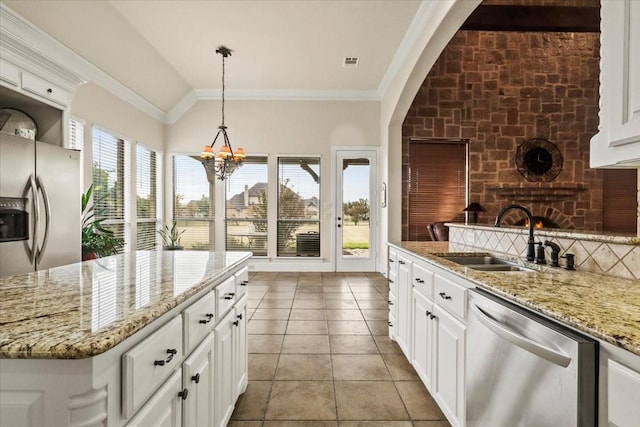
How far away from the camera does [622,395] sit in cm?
76

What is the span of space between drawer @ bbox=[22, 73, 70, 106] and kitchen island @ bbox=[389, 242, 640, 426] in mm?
3166

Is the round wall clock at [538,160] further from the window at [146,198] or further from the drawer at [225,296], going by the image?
the window at [146,198]

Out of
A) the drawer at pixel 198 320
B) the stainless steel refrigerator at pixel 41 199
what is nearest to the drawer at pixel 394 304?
the drawer at pixel 198 320

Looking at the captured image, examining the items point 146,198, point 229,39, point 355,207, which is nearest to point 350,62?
point 229,39

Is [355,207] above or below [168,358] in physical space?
above

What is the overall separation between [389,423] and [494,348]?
97cm

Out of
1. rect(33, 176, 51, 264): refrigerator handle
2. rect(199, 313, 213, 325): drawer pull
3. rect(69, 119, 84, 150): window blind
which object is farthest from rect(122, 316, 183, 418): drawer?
rect(69, 119, 84, 150): window blind

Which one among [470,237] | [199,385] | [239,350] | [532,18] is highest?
[532,18]

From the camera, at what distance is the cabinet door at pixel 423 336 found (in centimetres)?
198

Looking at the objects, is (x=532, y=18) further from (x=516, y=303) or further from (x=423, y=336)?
(x=516, y=303)

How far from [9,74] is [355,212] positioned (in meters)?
4.92

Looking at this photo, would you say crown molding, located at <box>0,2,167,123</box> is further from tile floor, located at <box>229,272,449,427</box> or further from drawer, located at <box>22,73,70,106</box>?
tile floor, located at <box>229,272,449,427</box>

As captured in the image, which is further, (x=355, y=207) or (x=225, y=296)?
(x=355, y=207)

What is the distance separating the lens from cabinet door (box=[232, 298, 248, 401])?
1806 mm
